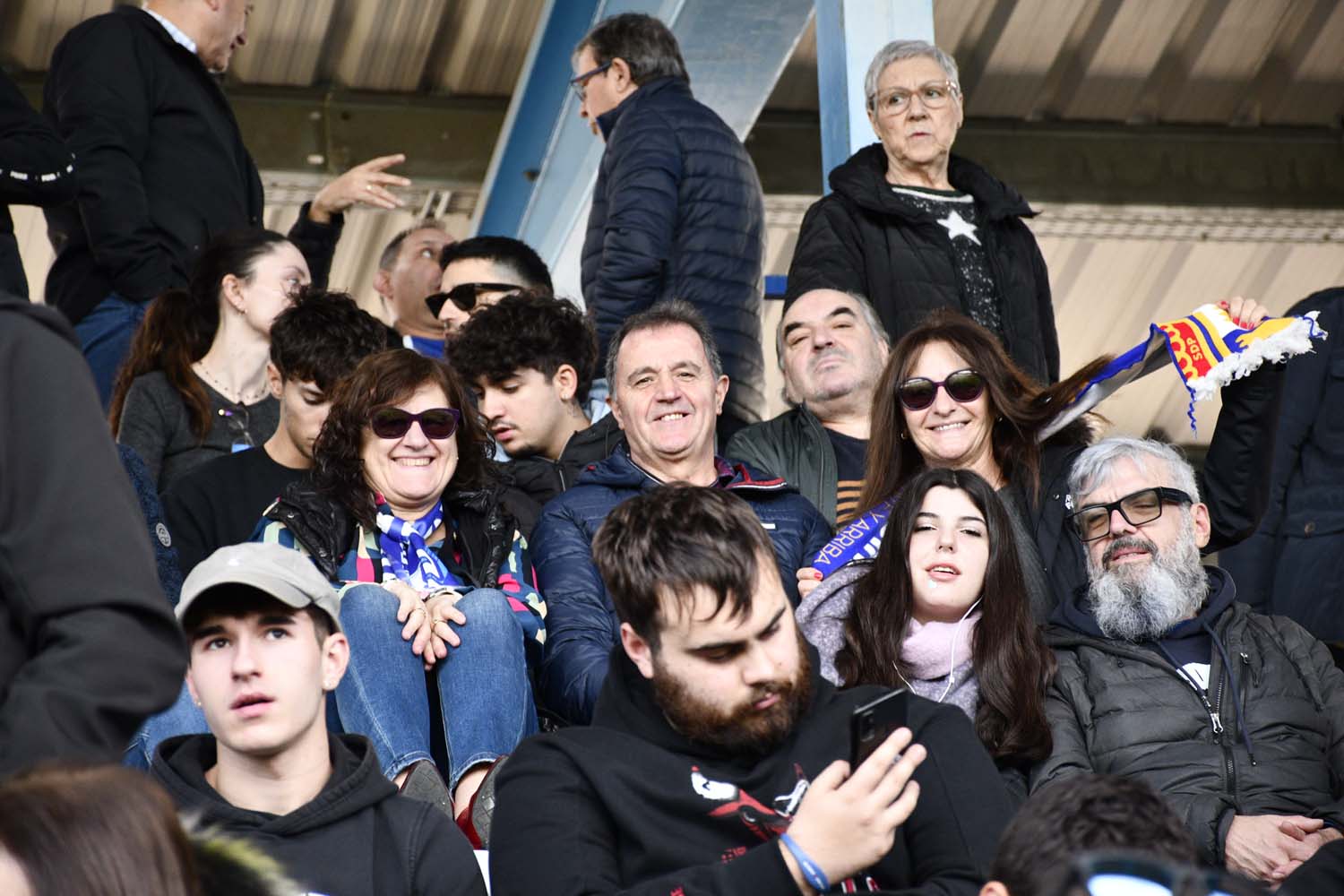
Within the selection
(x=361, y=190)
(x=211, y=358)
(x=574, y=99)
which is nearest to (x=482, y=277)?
(x=361, y=190)

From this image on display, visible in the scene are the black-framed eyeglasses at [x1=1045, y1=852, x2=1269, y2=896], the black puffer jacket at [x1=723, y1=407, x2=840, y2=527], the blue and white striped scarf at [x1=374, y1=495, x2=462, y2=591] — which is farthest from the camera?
the black puffer jacket at [x1=723, y1=407, x2=840, y2=527]

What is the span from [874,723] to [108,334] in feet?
9.24

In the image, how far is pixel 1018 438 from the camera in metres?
3.82

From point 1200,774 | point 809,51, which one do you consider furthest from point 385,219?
point 1200,774

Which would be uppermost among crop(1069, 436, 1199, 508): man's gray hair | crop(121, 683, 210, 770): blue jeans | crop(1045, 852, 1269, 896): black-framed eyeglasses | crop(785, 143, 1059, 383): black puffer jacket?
crop(785, 143, 1059, 383): black puffer jacket

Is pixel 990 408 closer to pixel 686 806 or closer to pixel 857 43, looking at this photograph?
pixel 686 806

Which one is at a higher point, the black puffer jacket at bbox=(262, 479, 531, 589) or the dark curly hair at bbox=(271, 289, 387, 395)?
the dark curly hair at bbox=(271, 289, 387, 395)

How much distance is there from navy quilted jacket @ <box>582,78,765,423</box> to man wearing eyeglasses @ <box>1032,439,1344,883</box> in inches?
54.5

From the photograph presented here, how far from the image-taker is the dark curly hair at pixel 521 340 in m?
4.31

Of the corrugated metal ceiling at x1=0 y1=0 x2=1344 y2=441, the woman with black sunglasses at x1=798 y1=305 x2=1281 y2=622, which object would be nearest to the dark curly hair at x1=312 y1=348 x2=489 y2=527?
the woman with black sunglasses at x1=798 y1=305 x2=1281 y2=622

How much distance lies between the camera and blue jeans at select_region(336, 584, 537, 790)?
9.89 ft

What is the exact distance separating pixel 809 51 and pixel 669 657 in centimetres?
657

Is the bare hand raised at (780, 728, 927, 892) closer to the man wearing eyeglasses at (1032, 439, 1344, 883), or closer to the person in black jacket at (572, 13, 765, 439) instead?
the man wearing eyeglasses at (1032, 439, 1344, 883)

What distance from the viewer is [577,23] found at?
703 cm
